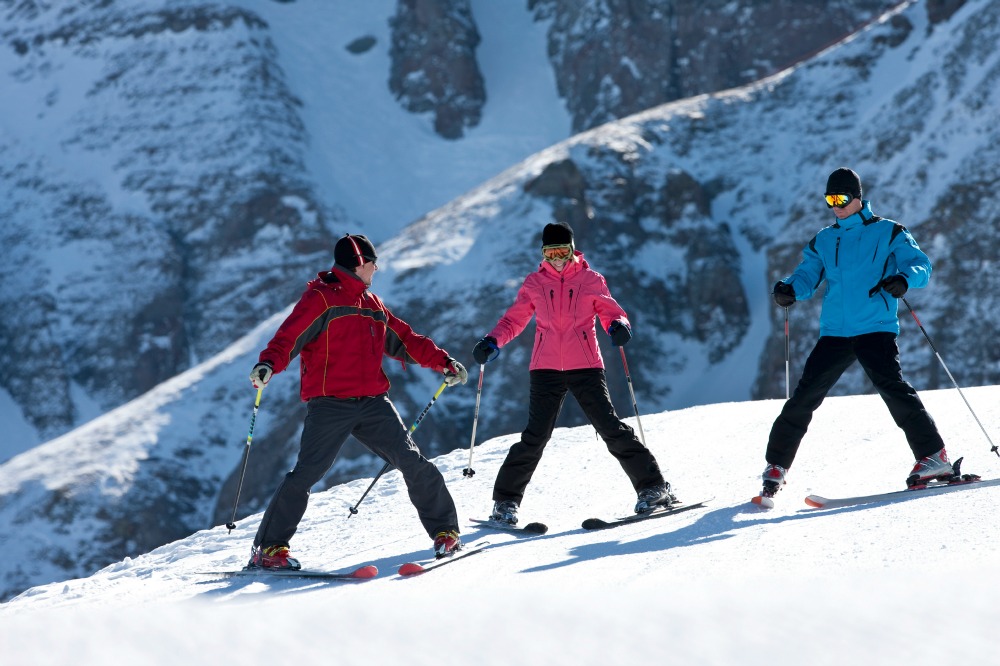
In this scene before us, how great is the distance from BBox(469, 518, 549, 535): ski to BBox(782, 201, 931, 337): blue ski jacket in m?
2.23

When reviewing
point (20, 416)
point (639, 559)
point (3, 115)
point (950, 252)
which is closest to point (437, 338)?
point (950, 252)

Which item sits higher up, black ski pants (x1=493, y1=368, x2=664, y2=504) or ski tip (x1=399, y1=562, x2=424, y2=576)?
black ski pants (x1=493, y1=368, x2=664, y2=504)

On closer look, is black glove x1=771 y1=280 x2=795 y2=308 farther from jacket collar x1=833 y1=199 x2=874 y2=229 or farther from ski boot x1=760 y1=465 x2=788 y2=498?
ski boot x1=760 y1=465 x2=788 y2=498

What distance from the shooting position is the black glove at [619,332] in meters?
6.83

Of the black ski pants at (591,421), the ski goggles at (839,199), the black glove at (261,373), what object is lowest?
the black ski pants at (591,421)

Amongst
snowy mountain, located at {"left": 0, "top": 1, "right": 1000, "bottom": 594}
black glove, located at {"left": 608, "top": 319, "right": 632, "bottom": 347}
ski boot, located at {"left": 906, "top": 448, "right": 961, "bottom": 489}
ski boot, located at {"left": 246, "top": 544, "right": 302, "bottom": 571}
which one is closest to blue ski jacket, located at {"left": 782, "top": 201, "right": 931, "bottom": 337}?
ski boot, located at {"left": 906, "top": 448, "right": 961, "bottom": 489}

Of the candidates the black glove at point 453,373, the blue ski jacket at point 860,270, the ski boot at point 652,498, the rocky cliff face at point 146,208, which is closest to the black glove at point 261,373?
the black glove at point 453,373

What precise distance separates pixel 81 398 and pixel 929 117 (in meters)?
46.7

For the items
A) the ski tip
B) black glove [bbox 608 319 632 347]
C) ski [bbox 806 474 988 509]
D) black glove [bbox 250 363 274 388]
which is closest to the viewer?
the ski tip

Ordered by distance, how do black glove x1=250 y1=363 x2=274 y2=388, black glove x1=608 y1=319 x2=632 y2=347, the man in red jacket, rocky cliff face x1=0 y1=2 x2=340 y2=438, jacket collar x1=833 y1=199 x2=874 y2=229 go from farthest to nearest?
rocky cliff face x1=0 y1=2 x2=340 y2=438 < jacket collar x1=833 y1=199 x2=874 y2=229 < black glove x1=608 y1=319 x2=632 y2=347 < the man in red jacket < black glove x1=250 y1=363 x2=274 y2=388

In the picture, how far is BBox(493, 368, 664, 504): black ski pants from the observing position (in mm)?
6969

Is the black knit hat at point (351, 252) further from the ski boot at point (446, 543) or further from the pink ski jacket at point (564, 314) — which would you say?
the ski boot at point (446, 543)

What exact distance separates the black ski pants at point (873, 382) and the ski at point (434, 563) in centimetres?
197

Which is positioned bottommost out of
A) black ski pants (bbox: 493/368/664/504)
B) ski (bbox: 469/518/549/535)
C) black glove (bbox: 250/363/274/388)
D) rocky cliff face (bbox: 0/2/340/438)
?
ski (bbox: 469/518/549/535)
